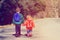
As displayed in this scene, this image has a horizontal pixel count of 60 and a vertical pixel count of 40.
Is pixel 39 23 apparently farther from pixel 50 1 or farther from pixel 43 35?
pixel 43 35

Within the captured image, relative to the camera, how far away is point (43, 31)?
13.9 ft

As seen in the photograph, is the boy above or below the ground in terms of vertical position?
above

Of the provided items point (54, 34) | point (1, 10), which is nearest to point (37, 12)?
point (1, 10)

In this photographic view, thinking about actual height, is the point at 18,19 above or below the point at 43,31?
above

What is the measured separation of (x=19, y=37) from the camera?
12.4ft

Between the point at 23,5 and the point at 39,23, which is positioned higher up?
the point at 23,5

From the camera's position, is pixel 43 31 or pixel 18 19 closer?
pixel 18 19

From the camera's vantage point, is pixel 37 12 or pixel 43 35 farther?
pixel 37 12

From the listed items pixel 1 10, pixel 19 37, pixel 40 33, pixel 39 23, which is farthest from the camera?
pixel 1 10

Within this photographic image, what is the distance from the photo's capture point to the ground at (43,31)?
3.78 meters

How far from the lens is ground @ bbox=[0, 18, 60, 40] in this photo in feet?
12.4

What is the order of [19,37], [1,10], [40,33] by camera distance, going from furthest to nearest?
[1,10] < [40,33] < [19,37]

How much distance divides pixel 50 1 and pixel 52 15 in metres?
0.38

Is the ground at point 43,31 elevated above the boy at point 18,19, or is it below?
below
